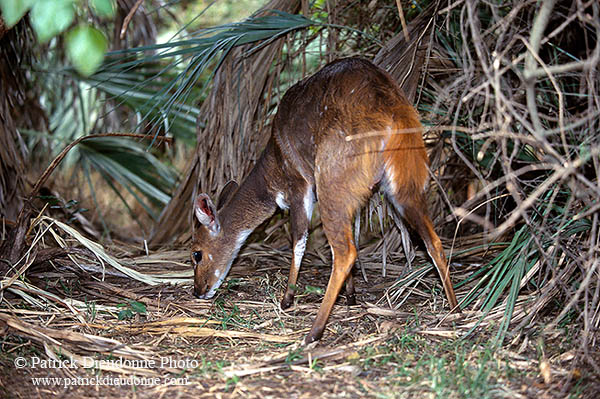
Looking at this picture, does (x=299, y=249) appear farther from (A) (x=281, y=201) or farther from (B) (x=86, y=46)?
(B) (x=86, y=46)

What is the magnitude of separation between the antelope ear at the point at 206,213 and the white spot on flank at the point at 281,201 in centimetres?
Answer: 50

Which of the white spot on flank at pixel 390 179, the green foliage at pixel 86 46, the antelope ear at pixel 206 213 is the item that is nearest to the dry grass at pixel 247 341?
the antelope ear at pixel 206 213

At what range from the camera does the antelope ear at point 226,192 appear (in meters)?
5.11

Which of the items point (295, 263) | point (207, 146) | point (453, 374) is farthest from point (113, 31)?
point (453, 374)

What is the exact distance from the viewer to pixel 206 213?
4.83m

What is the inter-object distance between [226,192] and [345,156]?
1630mm

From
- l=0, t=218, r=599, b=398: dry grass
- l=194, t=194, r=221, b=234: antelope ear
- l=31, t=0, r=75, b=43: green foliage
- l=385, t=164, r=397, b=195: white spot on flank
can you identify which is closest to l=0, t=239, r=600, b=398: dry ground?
l=0, t=218, r=599, b=398: dry grass

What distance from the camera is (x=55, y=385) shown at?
3.15 m

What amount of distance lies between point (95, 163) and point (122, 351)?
142 inches

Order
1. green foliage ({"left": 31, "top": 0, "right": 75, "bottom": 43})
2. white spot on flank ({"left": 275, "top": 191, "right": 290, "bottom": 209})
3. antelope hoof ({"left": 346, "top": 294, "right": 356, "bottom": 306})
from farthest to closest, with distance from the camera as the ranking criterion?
1. white spot on flank ({"left": 275, "top": 191, "right": 290, "bottom": 209})
2. antelope hoof ({"left": 346, "top": 294, "right": 356, "bottom": 306})
3. green foliage ({"left": 31, "top": 0, "right": 75, "bottom": 43})

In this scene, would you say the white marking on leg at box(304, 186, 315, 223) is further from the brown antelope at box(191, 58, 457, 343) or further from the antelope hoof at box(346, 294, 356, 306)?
the antelope hoof at box(346, 294, 356, 306)

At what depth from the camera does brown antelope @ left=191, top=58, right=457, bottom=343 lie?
3.75 meters

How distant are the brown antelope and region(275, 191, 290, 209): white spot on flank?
259mm

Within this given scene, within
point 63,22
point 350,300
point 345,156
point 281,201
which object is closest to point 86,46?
point 63,22
